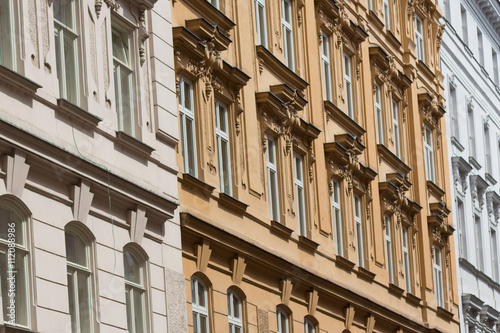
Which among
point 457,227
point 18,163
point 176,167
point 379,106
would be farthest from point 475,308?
point 18,163

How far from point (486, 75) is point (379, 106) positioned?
1424 cm

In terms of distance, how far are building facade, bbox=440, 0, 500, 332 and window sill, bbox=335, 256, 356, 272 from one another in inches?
406

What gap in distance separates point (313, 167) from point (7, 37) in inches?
518

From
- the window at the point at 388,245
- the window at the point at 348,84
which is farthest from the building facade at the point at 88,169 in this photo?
the window at the point at 388,245

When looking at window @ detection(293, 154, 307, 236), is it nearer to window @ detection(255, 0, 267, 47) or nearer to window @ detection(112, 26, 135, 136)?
window @ detection(255, 0, 267, 47)

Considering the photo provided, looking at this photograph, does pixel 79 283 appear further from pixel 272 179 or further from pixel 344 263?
pixel 344 263

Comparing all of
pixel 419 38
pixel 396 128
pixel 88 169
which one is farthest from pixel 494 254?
pixel 88 169

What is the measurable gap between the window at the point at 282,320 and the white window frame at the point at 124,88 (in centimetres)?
728

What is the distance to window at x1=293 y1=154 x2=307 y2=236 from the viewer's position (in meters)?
28.9

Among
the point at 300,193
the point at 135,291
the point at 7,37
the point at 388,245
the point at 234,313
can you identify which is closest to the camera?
the point at 7,37

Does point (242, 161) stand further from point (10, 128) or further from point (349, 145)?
point (10, 128)

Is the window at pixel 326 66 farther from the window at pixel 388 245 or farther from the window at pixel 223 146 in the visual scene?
the window at pixel 223 146

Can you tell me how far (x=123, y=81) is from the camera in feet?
68.0

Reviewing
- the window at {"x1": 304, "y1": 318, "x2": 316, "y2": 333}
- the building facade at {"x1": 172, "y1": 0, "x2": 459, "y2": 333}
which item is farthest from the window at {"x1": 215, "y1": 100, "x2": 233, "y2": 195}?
the window at {"x1": 304, "y1": 318, "x2": 316, "y2": 333}
